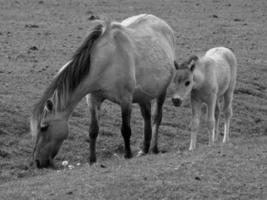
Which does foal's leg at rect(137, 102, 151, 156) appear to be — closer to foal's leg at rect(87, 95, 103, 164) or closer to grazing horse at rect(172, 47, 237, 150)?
grazing horse at rect(172, 47, 237, 150)

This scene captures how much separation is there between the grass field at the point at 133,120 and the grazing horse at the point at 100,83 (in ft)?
1.36

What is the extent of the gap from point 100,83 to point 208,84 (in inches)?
100

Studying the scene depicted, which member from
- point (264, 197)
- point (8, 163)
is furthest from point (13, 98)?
point (264, 197)

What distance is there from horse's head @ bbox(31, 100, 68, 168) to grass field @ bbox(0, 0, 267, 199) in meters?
0.19

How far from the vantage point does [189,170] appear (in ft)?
29.8

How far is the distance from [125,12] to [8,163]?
56.3 ft

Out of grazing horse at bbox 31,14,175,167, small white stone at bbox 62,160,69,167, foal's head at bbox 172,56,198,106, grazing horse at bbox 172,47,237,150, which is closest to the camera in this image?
grazing horse at bbox 31,14,175,167

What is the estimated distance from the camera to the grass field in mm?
8586

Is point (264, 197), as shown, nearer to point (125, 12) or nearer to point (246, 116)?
point (246, 116)

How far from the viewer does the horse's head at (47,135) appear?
10.3 metres

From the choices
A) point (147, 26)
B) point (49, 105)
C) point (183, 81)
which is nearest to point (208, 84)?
point (183, 81)

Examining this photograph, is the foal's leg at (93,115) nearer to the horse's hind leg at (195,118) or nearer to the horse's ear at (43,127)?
the horse's ear at (43,127)

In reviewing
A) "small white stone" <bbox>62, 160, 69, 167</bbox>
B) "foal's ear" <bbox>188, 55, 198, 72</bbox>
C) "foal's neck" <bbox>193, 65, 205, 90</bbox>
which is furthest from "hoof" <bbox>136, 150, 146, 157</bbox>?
"foal's ear" <bbox>188, 55, 198, 72</bbox>

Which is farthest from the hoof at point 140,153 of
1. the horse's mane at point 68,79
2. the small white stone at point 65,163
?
the horse's mane at point 68,79
